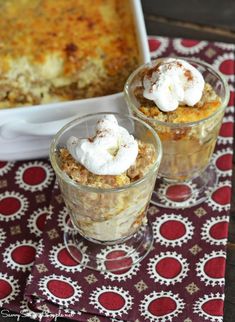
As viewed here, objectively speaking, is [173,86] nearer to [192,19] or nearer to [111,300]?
[111,300]

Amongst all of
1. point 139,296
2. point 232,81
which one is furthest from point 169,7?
point 139,296

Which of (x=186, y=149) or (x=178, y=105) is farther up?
(x=178, y=105)

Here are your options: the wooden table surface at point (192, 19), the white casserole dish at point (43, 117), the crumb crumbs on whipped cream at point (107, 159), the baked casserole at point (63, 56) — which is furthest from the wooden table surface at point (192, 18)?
the crumb crumbs on whipped cream at point (107, 159)

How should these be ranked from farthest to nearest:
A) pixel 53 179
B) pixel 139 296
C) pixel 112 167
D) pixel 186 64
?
pixel 53 179, pixel 186 64, pixel 139 296, pixel 112 167

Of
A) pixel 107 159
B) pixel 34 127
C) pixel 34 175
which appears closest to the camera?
pixel 107 159

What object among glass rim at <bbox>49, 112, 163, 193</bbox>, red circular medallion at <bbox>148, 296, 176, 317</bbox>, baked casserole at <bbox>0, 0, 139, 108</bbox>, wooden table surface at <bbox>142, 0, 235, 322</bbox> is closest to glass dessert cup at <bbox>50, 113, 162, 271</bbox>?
glass rim at <bbox>49, 112, 163, 193</bbox>

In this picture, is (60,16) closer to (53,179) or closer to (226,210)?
(53,179)

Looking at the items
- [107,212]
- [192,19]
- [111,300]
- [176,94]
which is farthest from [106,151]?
[192,19]
